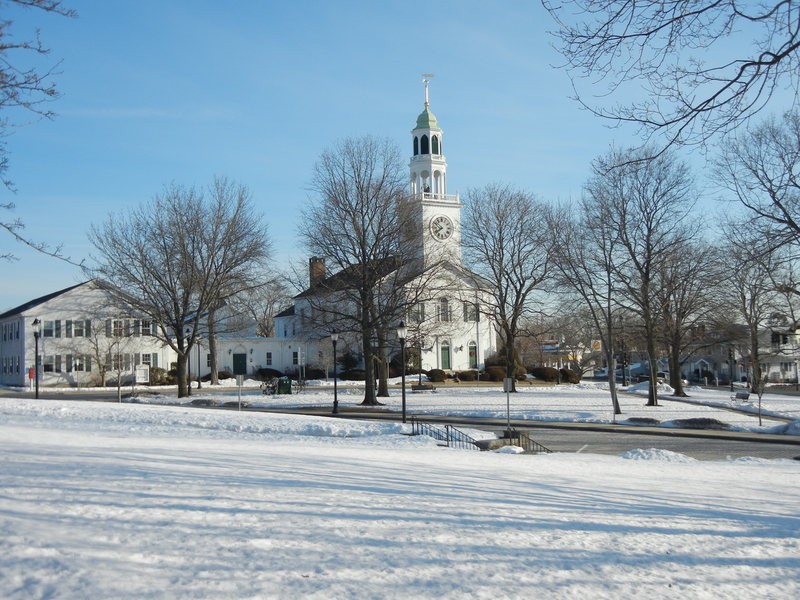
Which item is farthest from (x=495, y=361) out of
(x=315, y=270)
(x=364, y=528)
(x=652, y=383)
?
(x=364, y=528)

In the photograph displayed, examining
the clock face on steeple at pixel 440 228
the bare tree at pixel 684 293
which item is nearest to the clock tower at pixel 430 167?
the clock face on steeple at pixel 440 228

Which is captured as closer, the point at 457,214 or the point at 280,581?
the point at 280,581

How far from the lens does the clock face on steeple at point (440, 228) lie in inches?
1669

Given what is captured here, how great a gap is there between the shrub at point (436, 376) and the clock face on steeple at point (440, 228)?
11.7m

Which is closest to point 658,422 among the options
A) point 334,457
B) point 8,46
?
point 334,457

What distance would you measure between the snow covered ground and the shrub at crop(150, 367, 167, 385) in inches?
1695

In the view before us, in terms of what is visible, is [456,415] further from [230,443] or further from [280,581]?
[280,581]

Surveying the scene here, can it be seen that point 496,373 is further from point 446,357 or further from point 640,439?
point 640,439

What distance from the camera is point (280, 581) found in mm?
4969

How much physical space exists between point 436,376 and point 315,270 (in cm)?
2462

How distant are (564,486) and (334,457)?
431cm

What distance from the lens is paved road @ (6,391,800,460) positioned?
20.0 metres

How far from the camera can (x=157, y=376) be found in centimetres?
5441

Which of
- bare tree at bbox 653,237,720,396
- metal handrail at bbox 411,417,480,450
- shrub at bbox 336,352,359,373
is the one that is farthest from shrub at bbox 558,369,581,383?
metal handrail at bbox 411,417,480,450
